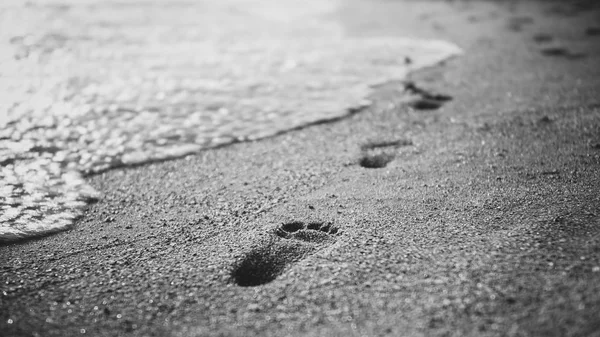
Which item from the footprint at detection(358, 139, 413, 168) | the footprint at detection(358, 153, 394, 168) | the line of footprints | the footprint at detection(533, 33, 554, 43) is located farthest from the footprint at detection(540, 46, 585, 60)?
the line of footprints

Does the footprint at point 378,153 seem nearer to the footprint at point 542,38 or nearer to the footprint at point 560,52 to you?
the footprint at point 560,52

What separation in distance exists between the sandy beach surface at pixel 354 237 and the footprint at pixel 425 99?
0.03 meters

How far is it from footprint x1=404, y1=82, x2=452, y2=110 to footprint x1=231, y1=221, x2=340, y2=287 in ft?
5.68

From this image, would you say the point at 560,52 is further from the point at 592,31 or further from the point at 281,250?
the point at 281,250

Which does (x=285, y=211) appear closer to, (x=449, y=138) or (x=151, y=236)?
(x=151, y=236)

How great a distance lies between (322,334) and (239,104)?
96.4 inches

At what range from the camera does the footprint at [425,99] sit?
3.60m

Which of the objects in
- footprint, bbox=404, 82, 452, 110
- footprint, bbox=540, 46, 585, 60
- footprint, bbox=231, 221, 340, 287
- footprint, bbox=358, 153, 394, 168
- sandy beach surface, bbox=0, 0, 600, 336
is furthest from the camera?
footprint, bbox=540, 46, 585, 60

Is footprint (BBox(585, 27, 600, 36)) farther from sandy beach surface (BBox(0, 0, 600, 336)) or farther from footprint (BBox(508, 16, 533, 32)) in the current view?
sandy beach surface (BBox(0, 0, 600, 336))

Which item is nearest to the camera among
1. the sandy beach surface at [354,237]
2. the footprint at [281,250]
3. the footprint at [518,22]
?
the sandy beach surface at [354,237]

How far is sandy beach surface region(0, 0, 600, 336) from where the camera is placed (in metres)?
1.71

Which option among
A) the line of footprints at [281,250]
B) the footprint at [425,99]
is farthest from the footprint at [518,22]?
the line of footprints at [281,250]

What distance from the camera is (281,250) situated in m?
2.07

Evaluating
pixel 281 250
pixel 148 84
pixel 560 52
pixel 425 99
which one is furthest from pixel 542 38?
pixel 281 250
